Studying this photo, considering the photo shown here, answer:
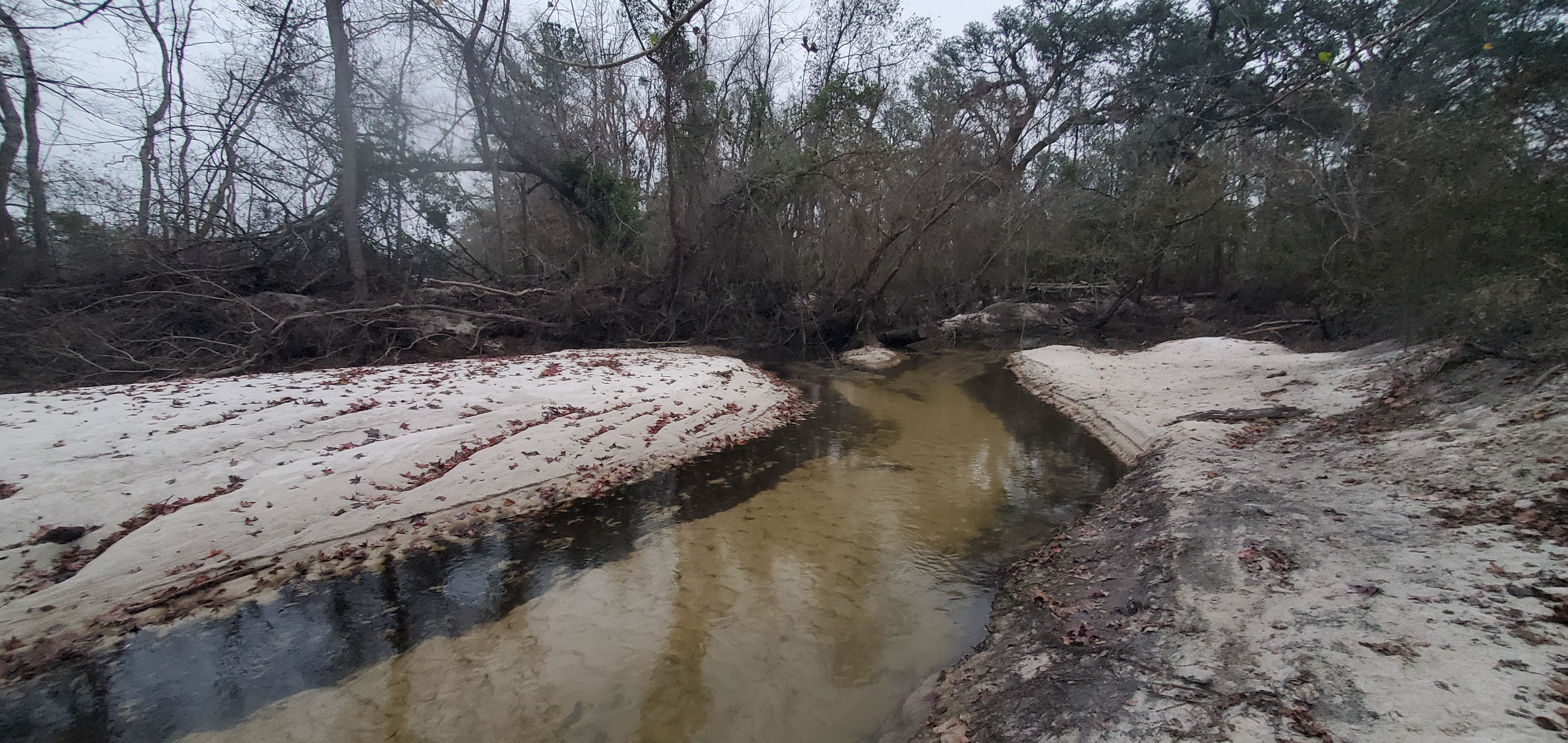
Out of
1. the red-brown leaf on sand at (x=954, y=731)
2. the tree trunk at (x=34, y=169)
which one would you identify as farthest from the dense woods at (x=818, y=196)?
the red-brown leaf on sand at (x=954, y=731)

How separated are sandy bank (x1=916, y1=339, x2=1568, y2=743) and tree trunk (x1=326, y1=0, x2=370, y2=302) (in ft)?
48.7

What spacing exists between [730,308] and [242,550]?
15037 mm

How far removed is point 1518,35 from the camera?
13180 millimetres

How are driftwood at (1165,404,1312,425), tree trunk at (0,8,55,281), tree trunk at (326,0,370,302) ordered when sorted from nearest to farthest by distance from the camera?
driftwood at (1165,404,1312,425) < tree trunk at (0,8,55,281) < tree trunk at (326,0,370,302)

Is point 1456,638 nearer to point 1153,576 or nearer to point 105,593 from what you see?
point 1153,576

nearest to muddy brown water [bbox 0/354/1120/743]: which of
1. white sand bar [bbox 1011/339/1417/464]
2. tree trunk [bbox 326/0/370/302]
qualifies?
white sand bar [bbox 1011/339/1417/464]

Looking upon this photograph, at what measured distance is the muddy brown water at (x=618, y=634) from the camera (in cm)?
382

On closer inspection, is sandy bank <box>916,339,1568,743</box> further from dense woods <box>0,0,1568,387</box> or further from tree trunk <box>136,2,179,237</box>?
tree trunk <box>136,2,179,237</box>

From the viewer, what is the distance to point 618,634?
4.76 m

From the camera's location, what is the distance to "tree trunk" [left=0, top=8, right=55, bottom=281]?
11281 mm

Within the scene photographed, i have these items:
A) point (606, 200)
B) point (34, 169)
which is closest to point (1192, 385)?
point (606, 200)

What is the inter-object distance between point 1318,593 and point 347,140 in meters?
17.7

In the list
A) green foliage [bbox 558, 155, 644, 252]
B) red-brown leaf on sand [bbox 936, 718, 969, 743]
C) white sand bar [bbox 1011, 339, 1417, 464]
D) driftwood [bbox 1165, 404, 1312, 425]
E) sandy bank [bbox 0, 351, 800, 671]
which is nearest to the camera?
red-brown leaf on sand [bbox 936, 718, 969, 743]

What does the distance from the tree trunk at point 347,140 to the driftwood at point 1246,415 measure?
16.0 m
